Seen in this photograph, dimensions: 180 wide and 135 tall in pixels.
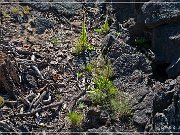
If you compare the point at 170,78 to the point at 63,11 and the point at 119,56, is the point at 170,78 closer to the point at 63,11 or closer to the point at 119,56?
the point at 119,56

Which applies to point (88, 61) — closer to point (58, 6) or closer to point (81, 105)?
point (81, 105)

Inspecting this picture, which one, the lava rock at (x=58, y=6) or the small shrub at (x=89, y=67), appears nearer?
the small shrub at (x=89, y=67)

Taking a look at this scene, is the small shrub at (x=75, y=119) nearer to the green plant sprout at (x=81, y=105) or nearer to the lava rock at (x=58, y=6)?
the green plant sprout at (x=81, y=105)

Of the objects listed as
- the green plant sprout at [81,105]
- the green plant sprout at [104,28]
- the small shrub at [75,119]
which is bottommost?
the small shrub at [75,119]

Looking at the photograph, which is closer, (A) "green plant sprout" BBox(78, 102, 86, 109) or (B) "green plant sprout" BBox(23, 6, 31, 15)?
(A) "green plant sprout" BBox(78, 102, 86, 109)

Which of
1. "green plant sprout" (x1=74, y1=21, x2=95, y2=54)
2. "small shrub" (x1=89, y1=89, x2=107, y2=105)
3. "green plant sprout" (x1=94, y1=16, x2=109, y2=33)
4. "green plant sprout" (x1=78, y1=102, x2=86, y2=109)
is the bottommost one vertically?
"green plant sprout" (x1=78, y1=102, x2=86, y2=109)

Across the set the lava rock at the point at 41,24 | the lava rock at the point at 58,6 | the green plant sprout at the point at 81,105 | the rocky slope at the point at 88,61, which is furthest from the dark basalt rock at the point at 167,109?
the lava rock at the point at 58,6

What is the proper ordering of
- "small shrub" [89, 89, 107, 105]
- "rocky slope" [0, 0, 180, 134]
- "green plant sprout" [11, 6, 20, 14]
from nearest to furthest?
1. "rocky slope" [0, 0, 180, 134]
2. "small shrub" [89, 89, 107, 105]
3. "green plant sprout" [11, 6, 20, 14]

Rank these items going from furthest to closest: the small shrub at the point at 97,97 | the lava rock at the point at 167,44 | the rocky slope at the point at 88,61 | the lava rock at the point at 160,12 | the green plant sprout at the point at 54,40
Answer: the green plant sprout at the point at 54,40
the lava rock at the point at 160,12
the lava rock at the point at 167,44
the small shrub at the point at 97,97
the rocky slope at the point at 88,61

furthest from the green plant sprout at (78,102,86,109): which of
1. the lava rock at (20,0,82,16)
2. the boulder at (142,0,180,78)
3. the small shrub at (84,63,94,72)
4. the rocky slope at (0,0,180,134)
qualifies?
the lava rock at (20,0,82,16)

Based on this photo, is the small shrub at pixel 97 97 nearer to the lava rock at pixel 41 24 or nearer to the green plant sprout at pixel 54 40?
the green plant sprout at pixel 54 40

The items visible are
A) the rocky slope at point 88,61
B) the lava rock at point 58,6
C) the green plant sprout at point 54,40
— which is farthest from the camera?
the lava rock at point 58,6

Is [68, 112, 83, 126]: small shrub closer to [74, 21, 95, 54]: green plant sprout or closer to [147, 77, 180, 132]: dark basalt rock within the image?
[147, 77, 180, 132]: dark basalt rock

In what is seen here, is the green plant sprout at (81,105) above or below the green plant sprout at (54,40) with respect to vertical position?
Result: below
